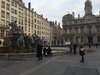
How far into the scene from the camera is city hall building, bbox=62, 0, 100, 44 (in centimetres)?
12056

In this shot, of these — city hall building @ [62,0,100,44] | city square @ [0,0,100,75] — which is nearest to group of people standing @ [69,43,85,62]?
city square @ [0,0,100,75]

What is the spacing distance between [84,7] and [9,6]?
213 ft

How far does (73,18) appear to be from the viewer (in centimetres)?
13275

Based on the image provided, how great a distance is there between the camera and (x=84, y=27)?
126 metres

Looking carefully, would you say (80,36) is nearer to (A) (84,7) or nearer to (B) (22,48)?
(A) (84,7)

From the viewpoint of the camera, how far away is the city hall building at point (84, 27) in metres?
121

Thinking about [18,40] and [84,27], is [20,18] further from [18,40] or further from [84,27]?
[18,40]

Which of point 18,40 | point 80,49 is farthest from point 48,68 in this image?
point 18,40

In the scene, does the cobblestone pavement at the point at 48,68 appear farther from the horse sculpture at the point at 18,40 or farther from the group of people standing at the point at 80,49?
the horse sculpture at the point at 18,40

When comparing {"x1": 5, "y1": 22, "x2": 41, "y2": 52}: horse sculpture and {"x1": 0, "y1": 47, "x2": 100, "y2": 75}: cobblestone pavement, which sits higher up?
{"x1": 5, "y1": 22, "x2": 41, "y2": 52}: horse sculpture

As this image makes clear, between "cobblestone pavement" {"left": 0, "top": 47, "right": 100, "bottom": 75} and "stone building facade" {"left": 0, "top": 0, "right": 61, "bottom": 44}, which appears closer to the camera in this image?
"cobblestone pavement" {"left": 0, "top": 47, "right": 100, "bottom": 75}

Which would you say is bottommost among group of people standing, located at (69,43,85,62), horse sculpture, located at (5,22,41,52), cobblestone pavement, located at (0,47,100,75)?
cobblestone pavement, located at (0,47,100,75)

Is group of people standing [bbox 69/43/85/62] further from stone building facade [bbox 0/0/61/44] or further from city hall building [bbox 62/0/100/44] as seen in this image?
city hall building [bbox 62/0/100/44]

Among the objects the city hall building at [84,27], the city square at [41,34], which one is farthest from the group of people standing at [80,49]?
the city hall building at [84,27]
